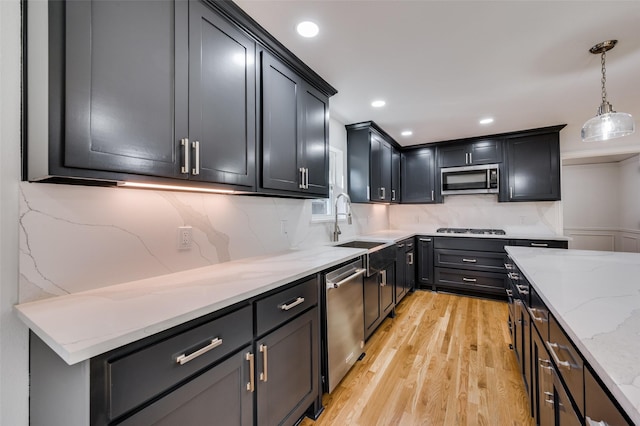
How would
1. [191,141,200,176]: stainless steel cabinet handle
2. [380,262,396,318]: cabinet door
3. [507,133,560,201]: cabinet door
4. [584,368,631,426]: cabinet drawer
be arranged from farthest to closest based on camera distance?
1. [507,133,560,201]: cabinet door
2. [380,262,396,318]: cabinet door
3. [191,141,200,176]: stainless steel cabinet handle
4. [584,368,631,426]: cabinet drawer

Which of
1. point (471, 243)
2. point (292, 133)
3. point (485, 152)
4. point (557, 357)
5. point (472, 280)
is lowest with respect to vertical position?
point (472, 280)

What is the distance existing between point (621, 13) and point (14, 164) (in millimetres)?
2988

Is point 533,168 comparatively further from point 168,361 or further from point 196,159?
point 168,361

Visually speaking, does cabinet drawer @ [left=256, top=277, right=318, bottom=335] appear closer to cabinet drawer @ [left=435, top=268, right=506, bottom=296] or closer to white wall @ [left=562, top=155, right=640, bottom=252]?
cabinet drawer @ [left=435, top=268, right=506, bottom=296]

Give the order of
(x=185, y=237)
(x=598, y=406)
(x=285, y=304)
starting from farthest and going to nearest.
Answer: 1. (x=185, y=237)
2. (x=285, y=304)
3. (x=598, y=406)

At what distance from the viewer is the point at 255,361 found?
118cm

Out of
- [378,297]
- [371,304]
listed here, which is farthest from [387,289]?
[371,304]

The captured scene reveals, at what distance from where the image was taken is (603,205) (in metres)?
5.29

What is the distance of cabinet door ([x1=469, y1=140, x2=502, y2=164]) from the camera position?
155 inches

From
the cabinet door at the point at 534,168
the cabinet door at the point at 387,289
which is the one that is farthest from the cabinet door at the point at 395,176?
the cabinet door at the point at 534,168

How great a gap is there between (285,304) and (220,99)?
1112 mm

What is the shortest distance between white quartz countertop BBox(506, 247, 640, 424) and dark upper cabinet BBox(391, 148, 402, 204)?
238 centimetres

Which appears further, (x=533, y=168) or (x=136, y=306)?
(x=533, y=168)

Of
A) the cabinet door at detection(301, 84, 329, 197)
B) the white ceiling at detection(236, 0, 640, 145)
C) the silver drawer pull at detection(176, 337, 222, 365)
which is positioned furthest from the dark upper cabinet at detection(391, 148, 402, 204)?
the silver drawer pull at detection(176, 337, 222, 365)
